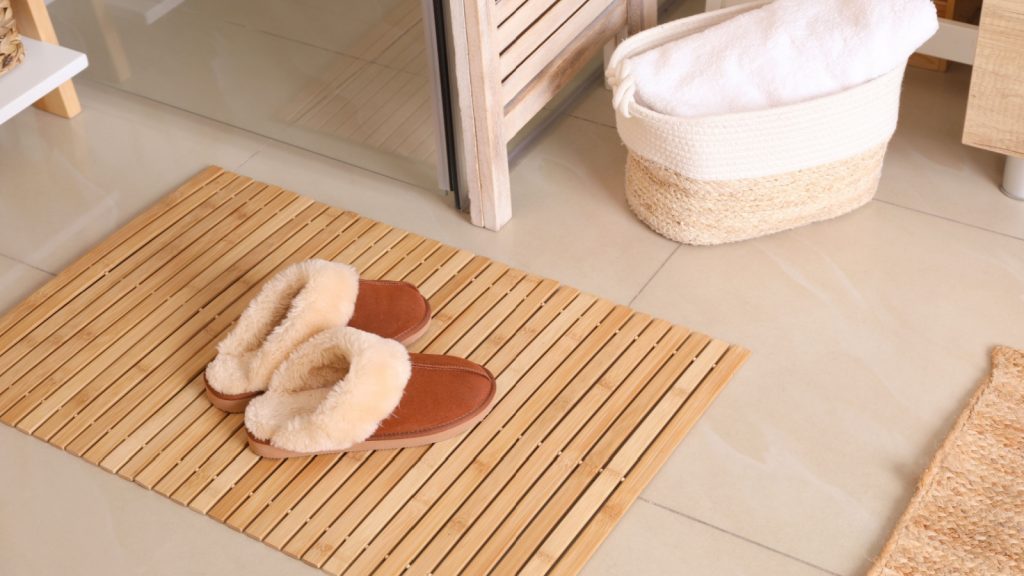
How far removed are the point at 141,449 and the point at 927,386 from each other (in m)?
1.07

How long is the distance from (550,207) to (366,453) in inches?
23.3

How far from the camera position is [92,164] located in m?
2.17

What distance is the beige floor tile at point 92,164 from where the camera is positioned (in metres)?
2.02

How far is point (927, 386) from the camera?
1.64 metres

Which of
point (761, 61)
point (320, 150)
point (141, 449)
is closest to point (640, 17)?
point (761, 61)

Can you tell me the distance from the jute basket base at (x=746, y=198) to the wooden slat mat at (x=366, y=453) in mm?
187

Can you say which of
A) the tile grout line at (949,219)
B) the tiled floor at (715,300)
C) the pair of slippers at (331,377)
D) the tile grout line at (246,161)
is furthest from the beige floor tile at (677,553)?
the tile grout line at (246,161)

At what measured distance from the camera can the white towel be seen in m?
1.74

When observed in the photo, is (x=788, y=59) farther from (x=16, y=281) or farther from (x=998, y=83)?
(x=16, y=281)

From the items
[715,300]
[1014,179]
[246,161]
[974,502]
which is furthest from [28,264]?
[1014,179]

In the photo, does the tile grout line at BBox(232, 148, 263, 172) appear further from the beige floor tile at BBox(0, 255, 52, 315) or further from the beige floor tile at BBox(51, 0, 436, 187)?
the beige floor tile at BBox(0, 255, 52, 315)

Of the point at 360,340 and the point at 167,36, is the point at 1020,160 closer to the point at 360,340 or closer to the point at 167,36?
the point at 360,340

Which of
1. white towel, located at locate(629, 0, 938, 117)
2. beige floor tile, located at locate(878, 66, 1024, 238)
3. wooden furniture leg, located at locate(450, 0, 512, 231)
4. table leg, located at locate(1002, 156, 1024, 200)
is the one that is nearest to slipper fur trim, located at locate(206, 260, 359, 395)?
wooden furniture leg, located at locate(450, 0, 512, 231)

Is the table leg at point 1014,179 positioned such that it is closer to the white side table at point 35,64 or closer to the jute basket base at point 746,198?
the jute basket base at point 746,198
